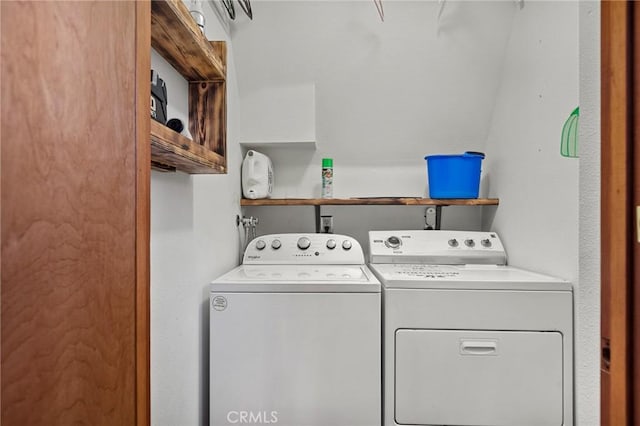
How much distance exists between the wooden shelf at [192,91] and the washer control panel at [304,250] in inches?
35.8

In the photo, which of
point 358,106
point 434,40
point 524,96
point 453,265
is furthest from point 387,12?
point 453,265

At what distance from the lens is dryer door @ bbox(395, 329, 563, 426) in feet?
4.65

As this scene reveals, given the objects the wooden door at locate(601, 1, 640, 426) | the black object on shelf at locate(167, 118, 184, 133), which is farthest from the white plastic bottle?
the wooden door at locate(601, 1, 640, 426)

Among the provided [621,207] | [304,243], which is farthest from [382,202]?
[621,207]

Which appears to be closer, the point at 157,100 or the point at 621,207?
the point at 621,207

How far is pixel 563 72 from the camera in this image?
158 cm

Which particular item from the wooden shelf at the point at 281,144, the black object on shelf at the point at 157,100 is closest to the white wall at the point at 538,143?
the wooden shelf at the point at 281,144

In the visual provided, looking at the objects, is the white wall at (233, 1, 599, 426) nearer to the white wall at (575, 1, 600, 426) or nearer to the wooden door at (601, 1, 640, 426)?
the white wall at (575, 1, 600, 426)

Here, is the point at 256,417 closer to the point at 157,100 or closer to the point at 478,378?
the point at 478,378

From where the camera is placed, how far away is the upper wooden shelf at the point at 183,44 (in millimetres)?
866

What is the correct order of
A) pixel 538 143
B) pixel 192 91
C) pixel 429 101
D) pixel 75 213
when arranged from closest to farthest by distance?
pixel 75 213 → pixel 192 91 → pixel 538 143 → pixel 429 101

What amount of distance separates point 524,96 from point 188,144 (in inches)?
71.4

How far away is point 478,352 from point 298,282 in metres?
0.80

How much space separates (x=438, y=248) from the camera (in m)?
2.13
